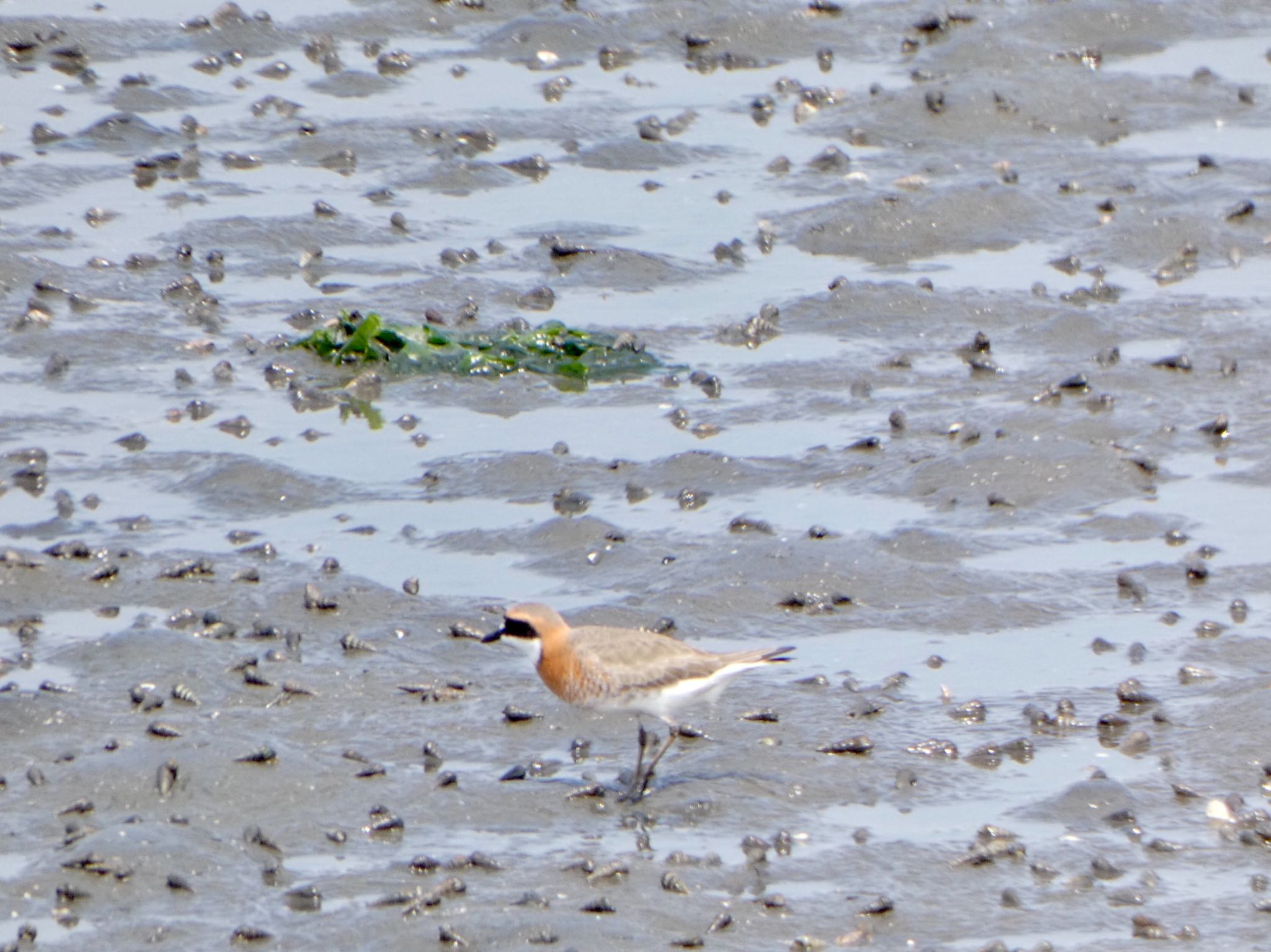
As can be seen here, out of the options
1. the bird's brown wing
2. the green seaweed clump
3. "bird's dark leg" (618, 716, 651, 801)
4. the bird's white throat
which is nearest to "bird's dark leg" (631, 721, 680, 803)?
"bird's dark leg" (618, 716, 651, 801)

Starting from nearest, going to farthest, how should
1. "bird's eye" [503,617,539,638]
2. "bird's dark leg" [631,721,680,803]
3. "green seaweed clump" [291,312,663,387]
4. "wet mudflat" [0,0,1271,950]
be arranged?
"wet mudflat" [0,0,1271,950] → "bird's dark leg" [631,721,680,803] → "bird's eye" [503,617,539,638] → "green seaweed clump" [291,312,663,387]

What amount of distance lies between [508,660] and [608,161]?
914 centimetres

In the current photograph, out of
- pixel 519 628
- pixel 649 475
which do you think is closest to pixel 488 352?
pixel 649 475

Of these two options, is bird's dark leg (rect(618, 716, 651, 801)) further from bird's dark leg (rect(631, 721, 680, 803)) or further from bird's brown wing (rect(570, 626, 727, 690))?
bird's brown wing (rect(570, 626, 727, 690))

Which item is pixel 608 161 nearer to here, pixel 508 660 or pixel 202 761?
pixel 508 660

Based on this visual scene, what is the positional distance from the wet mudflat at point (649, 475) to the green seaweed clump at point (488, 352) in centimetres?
16

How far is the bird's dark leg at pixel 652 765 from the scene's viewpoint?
904 centimetres

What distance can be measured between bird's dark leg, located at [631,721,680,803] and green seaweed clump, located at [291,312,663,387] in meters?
5.20

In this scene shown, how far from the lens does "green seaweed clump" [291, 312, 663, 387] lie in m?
14.4

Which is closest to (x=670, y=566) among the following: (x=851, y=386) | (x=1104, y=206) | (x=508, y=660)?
(x=508, y=660)

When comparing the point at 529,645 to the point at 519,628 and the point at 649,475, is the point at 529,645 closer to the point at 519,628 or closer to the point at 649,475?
the point at 519,628

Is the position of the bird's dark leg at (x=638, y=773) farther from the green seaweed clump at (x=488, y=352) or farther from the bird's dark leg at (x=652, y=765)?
the green seaweed clump at (x=488, y=352)

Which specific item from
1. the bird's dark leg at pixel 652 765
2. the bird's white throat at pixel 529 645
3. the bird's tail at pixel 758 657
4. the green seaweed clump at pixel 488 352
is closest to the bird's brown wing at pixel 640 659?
the bird's tail at pixel 758 657

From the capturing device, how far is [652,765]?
9086 millimetres
